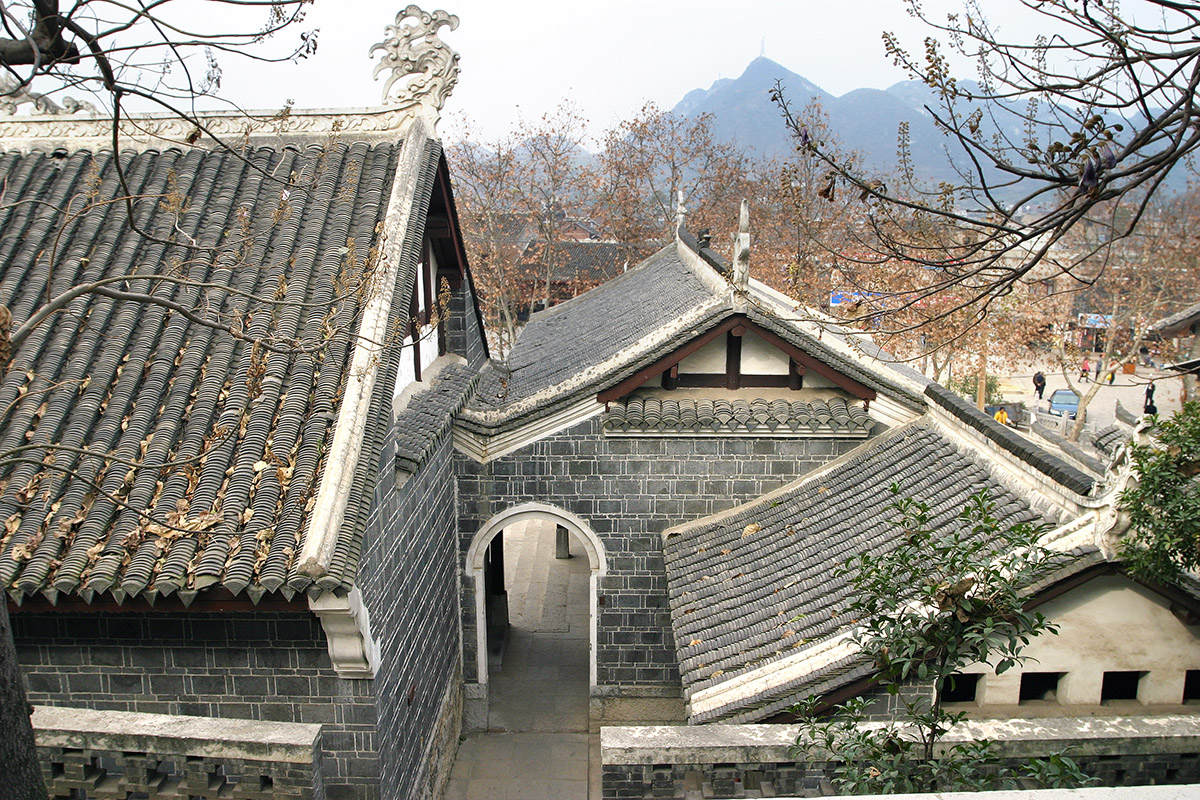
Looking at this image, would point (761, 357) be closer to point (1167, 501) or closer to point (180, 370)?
point (1167, 501)

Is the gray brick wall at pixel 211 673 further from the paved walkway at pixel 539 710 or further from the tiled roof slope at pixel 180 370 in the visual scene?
the paved walkway at pixel 539 710

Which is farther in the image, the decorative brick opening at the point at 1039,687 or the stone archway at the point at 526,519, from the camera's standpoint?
the stone archway at the point at 526,519

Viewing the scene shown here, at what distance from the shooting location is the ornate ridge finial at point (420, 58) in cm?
1023

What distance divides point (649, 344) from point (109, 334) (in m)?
5.94

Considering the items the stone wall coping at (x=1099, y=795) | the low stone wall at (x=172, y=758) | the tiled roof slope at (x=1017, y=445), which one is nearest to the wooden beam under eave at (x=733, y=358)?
the tiled roof slope at (x=1017, y=445)

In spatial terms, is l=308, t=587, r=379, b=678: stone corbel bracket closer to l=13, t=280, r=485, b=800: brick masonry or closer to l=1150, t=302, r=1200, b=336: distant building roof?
l=13, t=280, r=485, b=800: brick masonry

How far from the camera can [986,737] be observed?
5.35 m

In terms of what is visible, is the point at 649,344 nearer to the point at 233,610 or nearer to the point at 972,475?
the point at 972,475

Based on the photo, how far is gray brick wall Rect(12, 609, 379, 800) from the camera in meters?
6.86

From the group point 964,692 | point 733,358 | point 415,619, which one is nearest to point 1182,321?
point 733,358

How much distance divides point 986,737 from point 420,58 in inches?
362

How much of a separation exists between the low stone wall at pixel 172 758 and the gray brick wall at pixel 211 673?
892 millimetres

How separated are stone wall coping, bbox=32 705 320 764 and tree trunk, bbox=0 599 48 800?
5.92 feet

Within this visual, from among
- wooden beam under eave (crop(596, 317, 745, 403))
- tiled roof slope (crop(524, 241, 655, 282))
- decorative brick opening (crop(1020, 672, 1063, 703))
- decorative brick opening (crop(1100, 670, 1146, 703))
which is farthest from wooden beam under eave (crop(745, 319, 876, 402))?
tiled roof slope (crop(524, 241, 655, 282))
